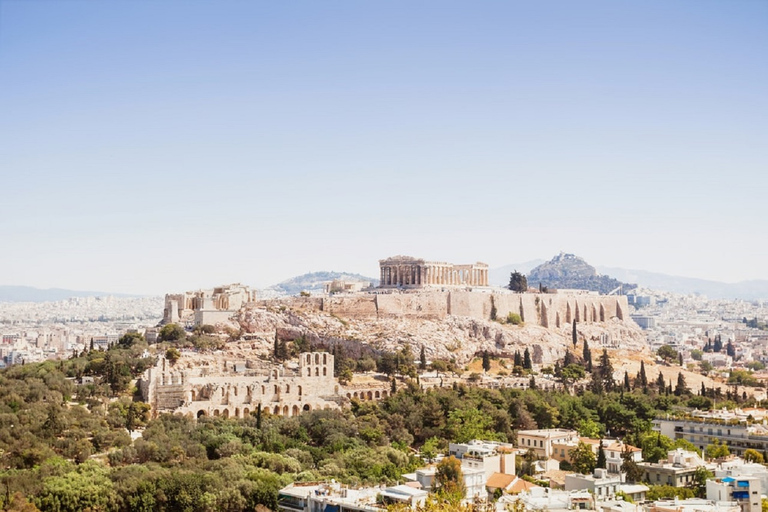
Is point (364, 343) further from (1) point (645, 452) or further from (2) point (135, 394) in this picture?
(1) point (645, 452)

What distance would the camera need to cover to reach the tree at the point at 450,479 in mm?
34906

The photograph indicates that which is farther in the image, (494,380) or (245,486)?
(494,380)

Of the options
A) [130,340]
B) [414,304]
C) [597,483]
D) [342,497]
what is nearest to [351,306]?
[414,304]

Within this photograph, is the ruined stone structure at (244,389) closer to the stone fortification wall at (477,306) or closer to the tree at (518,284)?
the stone fortification wall at (477,306)

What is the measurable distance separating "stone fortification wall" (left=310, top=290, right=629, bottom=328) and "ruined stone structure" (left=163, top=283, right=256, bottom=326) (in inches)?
246

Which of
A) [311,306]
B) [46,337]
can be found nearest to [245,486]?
[311,306]

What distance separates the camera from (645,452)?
44531mm

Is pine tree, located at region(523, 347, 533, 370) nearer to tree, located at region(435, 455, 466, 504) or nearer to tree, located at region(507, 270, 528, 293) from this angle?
tree, located at region(507, 270, 528, 293)

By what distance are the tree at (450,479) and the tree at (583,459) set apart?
6343 mm

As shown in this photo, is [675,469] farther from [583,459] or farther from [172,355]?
[172,355]

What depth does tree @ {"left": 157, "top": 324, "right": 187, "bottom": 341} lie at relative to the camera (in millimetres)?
63000

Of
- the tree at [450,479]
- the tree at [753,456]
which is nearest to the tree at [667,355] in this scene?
the tree at [753,456]

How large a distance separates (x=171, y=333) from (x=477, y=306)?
86.2ft

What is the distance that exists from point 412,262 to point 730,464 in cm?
4724
